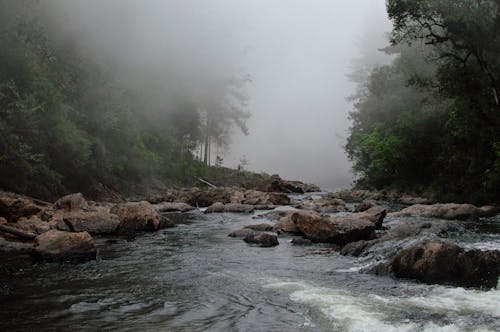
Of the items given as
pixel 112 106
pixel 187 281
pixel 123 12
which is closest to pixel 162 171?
pixel 112 106

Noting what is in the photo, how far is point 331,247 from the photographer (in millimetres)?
12773

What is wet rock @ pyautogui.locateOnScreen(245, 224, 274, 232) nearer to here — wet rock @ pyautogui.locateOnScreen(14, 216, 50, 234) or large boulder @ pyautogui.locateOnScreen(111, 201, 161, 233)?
large boulder @ pyautogui.locateOnScreen(111, 201, 161, 233)

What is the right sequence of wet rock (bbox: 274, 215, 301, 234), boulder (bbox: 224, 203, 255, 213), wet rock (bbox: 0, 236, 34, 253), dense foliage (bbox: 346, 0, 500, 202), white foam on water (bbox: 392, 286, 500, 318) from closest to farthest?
1. white foam on water (bbox: 392, 286, 500, 318)
2. wet rock (bbox: 0, 236, 34, 253)
3. wet rock (bbox: 274, 215, 301, 234)
4. dense foliage (bbox: 346, 0, 500, 202)
5. boulder (bbox: 224, 203, 255, 213)

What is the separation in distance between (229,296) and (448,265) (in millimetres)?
4306

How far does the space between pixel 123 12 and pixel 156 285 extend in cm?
4463

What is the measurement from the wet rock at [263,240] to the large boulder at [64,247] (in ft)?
15.8

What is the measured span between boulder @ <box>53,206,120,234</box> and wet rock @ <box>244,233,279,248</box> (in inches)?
190

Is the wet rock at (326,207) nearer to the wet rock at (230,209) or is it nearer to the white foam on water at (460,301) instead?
the wet rock at (230,209)

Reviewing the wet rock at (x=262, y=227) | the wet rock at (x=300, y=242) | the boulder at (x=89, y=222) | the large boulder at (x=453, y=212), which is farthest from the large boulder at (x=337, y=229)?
the boulder at (x=89, y=222)

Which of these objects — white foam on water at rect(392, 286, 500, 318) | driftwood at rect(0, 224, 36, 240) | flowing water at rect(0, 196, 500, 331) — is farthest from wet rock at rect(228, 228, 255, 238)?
white foam on water at rect(392, 286, 500, 318)

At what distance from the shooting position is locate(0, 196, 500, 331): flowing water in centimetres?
611

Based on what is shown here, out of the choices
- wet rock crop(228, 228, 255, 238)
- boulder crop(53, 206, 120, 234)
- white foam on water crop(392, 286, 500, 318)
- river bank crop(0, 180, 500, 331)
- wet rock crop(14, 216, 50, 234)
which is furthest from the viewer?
wet rock crop(228, 228, 255, 238)

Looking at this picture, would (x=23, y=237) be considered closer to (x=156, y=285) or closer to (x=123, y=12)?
(x=156, y=285)

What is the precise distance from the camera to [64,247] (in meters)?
10.4
